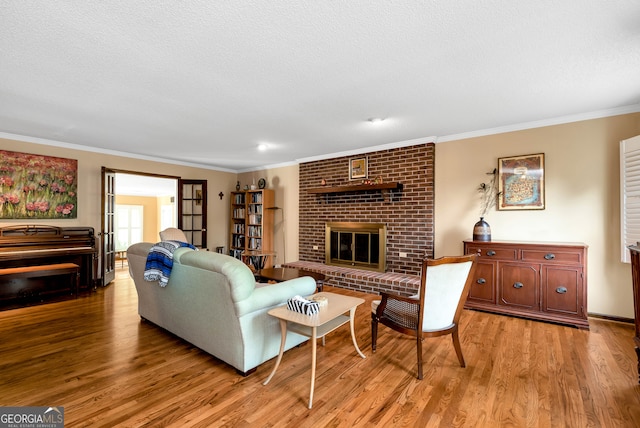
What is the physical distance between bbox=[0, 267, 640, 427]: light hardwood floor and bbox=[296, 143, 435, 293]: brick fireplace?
4.99ft

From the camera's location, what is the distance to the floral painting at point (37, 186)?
4.07 meters

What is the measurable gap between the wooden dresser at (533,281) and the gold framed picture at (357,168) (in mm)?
2083

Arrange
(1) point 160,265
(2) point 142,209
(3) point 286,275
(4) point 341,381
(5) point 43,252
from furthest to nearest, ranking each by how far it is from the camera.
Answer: (2) point 142,209 < (5) point 43,252 < (3) point 286,275 < (1) point 160,265 < (4) point 341,381

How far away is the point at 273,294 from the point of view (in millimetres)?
2225

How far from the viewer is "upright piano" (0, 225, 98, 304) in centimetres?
390

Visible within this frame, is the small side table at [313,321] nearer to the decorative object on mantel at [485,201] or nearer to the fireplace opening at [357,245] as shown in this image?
the decorative object on mantel at [485,201]

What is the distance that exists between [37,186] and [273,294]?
450cm

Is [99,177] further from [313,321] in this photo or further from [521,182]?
[521,182]

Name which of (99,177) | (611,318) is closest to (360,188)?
(611,318)

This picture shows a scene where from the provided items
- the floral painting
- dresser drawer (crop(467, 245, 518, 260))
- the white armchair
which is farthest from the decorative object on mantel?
the floral painting

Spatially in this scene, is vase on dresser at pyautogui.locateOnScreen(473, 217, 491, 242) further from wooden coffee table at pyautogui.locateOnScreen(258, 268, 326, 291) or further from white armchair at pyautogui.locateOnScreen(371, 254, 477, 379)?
wooden coffee table at pyautogui.locateOnScreen(258, 268, 326, 291)

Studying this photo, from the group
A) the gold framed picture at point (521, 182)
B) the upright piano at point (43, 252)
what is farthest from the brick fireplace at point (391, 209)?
the upright piano at point (43, 252)

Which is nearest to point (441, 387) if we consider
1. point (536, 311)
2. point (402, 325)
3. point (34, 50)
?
point (402, 325)

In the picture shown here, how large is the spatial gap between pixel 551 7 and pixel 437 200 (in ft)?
9.43
